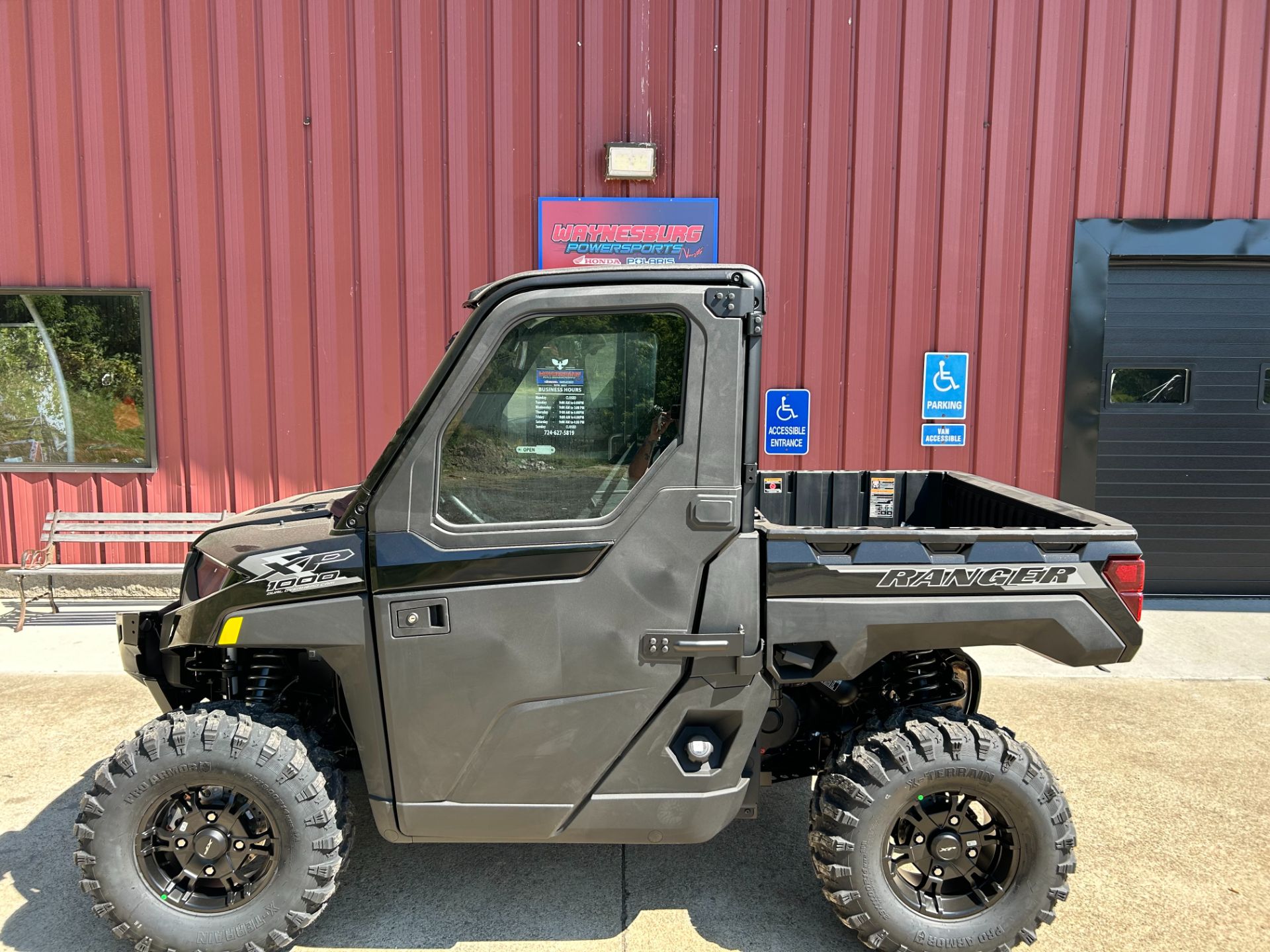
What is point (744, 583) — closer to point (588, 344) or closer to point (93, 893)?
point (588, 344)

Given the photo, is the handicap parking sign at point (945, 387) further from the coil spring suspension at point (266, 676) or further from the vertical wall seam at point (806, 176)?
the coil spring suspension at point (266, 676)

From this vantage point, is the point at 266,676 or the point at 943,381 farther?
the point at 943,381

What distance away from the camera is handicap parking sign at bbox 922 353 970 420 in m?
6.51

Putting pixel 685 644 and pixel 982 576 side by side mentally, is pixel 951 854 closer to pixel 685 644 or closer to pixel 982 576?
pixel 982 576

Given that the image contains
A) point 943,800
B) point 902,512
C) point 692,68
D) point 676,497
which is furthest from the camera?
point 692,68

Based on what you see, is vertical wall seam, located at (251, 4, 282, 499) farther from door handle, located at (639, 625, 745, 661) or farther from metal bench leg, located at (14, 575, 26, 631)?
door handle, located at (639, 625, 745, 661)

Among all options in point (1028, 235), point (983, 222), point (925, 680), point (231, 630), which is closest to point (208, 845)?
point (231, 630)

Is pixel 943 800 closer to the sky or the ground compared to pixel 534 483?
closer to the ground

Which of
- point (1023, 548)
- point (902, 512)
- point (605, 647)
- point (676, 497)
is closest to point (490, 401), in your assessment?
point (676, 497)

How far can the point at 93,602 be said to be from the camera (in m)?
6.61

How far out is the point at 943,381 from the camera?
6539 millimetres

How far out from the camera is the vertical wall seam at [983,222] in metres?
6.29

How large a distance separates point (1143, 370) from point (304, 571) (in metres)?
6.97

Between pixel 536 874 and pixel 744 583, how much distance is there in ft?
5.00
